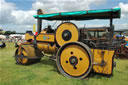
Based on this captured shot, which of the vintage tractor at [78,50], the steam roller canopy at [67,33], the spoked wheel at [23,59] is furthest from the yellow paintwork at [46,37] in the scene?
the spoked wheel at [23,59]

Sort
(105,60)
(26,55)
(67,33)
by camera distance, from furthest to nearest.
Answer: (26,55) < (67,33) < (105,60)

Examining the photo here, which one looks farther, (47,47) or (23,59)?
(23,59)

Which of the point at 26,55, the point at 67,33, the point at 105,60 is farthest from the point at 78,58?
the point at 26,55

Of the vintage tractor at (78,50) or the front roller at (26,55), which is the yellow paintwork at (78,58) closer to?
the vintage tractor at (78,50)

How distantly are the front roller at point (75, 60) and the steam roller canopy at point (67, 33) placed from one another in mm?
448

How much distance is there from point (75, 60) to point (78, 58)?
14 cm

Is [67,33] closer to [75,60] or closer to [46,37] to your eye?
[75,60]

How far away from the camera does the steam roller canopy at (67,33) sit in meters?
5.36

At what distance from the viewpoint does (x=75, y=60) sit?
4973mm

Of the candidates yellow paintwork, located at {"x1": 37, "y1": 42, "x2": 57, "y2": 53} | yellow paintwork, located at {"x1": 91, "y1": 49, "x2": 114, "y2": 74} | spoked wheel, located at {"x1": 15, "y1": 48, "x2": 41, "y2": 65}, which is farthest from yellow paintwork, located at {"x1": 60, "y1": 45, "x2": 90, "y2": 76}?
spoked wheel, located at {"x1": 15, "y1": 48, "x2": 41, "y2": 65}

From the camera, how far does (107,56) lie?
4.73 m

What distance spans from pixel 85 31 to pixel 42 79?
2.67 meters

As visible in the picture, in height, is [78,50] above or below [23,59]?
above

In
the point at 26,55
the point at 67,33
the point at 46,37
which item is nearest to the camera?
the point at 67,33
